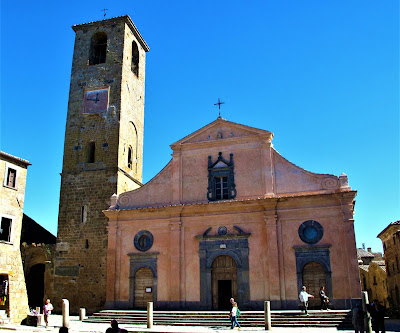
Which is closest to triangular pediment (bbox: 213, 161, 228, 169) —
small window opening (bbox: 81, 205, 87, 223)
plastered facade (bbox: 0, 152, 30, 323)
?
small window opening (bbox: 81, 205, 87, 223)

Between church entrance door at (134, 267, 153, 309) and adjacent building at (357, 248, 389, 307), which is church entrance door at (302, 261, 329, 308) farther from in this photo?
adjacent building at (357, 248, 389, 307)

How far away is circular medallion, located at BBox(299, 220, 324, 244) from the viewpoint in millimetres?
19984

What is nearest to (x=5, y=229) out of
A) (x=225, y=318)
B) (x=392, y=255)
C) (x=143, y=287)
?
(x=143, y=287)

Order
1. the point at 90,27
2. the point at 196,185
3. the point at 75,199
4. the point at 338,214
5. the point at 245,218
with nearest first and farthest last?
1. the point at 338,214
2. the point at 245,218
3. the point at 196,185
4. the point at 75,199
5. the point at 90,27

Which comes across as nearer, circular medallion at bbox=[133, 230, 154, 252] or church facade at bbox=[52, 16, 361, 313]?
church facade at bbox=[52, 16, 361, 313]

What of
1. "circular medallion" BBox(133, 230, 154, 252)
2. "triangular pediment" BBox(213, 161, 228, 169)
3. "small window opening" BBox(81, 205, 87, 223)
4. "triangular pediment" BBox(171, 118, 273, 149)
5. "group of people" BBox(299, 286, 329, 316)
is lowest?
"group of people" BBox(299, 286, 329, 316)

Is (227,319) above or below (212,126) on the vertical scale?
below

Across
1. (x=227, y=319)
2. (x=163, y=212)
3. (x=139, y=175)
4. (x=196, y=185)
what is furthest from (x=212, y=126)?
(x=227, y=319)

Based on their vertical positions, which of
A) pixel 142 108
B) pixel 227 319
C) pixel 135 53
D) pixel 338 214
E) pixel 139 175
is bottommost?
pixel 227 319

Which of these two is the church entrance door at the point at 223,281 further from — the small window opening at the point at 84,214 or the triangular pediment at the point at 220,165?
the small window opening at the point at 84,214

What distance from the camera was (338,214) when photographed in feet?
65.1

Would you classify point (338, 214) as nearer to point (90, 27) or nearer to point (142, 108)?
point (142, 108)

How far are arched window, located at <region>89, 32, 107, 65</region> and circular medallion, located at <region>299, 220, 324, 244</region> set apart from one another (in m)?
17.4

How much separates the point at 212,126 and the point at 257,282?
860 centimetres
